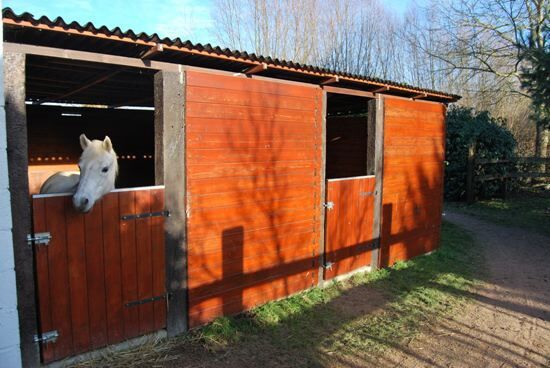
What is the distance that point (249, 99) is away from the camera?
4438mm

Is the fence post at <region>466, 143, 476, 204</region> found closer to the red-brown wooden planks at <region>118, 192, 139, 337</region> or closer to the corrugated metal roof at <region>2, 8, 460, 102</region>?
the corrugated metal roof at <region>2, 8, 460, 102</region>

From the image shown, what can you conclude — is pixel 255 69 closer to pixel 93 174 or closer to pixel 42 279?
pixel 93 174

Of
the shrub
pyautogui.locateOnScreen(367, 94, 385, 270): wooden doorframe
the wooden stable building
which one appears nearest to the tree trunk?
the shrub

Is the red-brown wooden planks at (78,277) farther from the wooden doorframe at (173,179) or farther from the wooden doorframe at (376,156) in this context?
the wooden doorframe at (376,156)

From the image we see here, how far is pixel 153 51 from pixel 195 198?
1.45m

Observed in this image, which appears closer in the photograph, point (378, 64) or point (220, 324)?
point (220, 324)

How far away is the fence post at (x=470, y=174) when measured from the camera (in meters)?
12.6

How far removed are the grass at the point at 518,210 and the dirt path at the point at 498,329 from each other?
3.39 meters

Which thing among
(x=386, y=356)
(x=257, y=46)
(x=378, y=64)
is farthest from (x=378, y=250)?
(x=378, y=64)

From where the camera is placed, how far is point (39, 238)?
3.13 m

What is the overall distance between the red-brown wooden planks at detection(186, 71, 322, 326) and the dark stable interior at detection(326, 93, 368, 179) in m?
2.22

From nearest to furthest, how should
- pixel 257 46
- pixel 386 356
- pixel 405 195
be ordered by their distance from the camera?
pixel 386 356 < pixel 405 195 < pixel 257 46

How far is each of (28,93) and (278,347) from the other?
18.3 feet

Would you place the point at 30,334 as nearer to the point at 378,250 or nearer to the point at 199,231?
the point at 199,231
